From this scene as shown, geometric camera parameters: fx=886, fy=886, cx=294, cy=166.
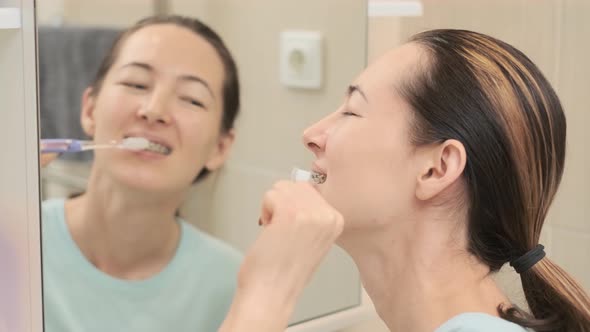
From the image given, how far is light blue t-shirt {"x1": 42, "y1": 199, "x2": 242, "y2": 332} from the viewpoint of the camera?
3.67 ft

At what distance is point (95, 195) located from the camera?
1195mm

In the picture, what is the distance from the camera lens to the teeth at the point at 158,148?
4.03ft

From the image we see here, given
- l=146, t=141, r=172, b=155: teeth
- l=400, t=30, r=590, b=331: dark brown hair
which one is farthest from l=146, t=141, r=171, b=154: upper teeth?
l=400, t=30, r=590, b=331: dark brown hair

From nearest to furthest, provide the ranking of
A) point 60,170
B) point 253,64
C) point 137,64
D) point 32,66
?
point 32,66 < point 60,170 < point 137,64 < point 253,64

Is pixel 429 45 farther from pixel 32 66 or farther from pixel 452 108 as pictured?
pixel 32 66

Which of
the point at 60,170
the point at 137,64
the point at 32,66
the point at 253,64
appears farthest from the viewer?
the point at 253,64

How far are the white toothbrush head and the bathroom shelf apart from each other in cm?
29

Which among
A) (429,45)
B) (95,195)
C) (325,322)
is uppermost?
(429,45)

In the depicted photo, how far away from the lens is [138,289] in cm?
122

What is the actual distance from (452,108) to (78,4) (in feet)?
1.75

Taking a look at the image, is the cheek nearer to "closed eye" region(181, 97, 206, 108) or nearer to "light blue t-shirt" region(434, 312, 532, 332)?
"closed eye" region(181, 97, 206, 108)

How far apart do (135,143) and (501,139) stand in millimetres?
511

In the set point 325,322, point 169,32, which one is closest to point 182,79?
point 169,32

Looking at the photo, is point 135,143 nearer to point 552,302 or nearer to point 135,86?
point 135,86
